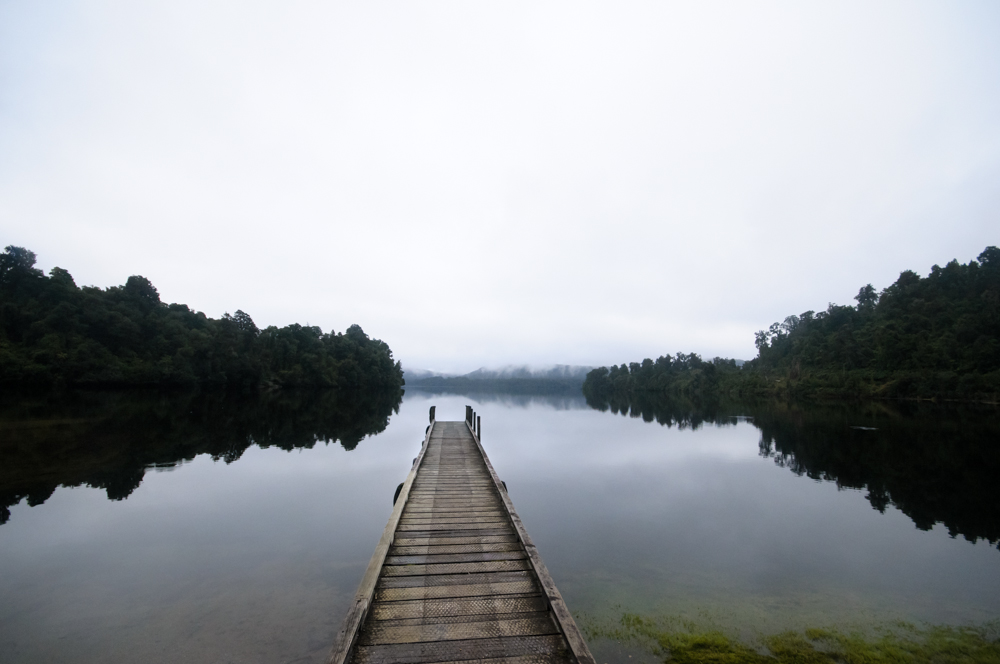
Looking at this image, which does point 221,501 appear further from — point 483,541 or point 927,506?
point 927,506

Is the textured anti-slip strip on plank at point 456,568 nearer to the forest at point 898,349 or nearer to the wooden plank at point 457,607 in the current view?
the wooden plank at point 457,607

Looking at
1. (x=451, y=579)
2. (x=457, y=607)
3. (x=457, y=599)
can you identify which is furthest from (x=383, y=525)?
(x=457, y=607)

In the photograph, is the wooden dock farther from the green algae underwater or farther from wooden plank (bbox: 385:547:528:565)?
the green algae underwater

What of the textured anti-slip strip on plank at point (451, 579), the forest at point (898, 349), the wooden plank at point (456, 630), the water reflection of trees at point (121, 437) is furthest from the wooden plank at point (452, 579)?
the forest at point (898, 349)

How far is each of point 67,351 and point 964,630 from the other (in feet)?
223

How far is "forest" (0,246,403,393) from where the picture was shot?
47625 millimetres

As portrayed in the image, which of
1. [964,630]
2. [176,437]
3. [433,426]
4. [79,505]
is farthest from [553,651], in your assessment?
[176,437]

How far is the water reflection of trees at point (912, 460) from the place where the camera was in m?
11.7

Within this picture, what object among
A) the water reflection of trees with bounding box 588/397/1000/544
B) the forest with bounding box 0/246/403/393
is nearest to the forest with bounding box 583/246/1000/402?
the water reflection of trees with bounding box 588/397/1000/544

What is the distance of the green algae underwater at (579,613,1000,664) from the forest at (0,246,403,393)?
6091cm

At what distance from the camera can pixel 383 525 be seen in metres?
10.5

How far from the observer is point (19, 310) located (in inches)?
1927

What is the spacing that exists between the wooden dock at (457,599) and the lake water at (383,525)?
1.28 meters

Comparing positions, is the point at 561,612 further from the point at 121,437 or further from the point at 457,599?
the point at 121,437
